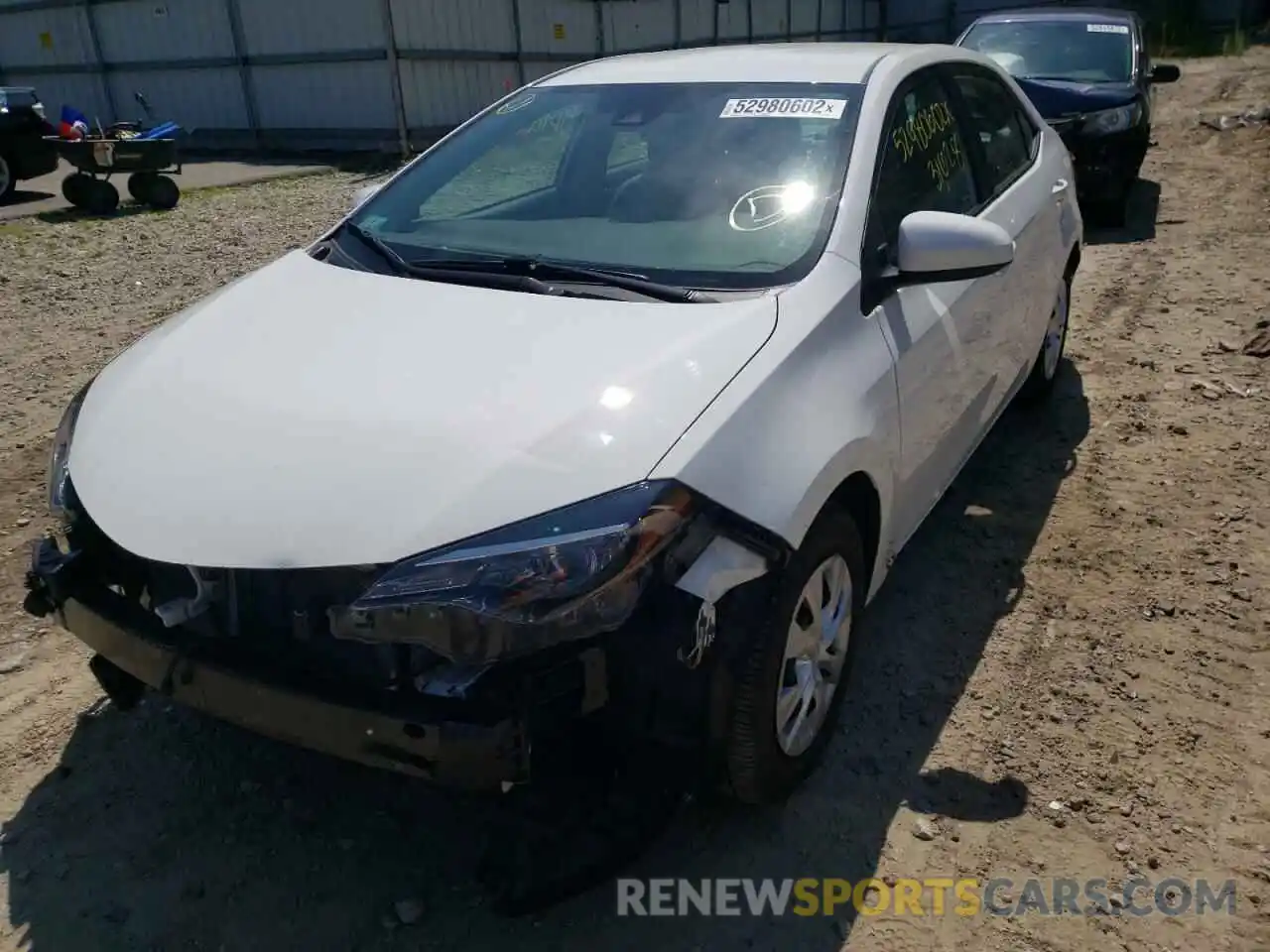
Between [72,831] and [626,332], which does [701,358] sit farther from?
[72,831]

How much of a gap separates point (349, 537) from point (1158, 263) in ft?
23.6

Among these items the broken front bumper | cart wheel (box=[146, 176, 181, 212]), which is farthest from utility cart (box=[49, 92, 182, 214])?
the broken front bumper

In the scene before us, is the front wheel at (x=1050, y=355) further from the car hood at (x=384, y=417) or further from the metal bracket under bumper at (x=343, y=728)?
the metal bracket under bumper at (x=343, y=728)

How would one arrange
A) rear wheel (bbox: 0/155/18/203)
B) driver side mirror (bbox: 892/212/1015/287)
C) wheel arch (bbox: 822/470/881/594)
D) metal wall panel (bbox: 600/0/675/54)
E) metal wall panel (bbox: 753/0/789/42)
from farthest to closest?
metal wall panel (bbox: 753/0/789/42) < metal wall panel (bbox: 600/0/675/54) < rear wheel (bbox: 0/155/18/203) < driver side mirror (bbox: 892/212/1015/287) < wheel arch (bbox: 822/470/881/594)

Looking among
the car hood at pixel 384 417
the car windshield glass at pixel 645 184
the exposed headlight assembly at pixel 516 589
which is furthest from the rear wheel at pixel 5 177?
the exposed headlight assembly at pixel 516 589

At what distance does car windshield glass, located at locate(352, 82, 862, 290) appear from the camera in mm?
2783

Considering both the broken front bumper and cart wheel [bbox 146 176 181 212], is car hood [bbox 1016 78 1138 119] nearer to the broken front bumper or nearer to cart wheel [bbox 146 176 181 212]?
the broken front bumper

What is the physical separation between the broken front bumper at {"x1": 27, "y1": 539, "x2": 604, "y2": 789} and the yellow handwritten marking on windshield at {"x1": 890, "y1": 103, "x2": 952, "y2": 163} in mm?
1972

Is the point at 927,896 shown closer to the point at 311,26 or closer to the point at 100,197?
the point at 100,197

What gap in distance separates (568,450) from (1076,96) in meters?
7.95

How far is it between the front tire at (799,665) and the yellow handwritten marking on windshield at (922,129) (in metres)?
1.30

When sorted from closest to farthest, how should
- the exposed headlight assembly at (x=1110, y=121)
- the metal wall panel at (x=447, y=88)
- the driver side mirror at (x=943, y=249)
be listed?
the driver side mirror at (x=943, y=249)
the exposed headlight assembly at (x=1110, y=121)
the metal wall panel at (x=447, y=88)

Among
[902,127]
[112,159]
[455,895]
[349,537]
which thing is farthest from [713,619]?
[112,159]

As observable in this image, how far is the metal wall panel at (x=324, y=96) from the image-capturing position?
48.9ft
